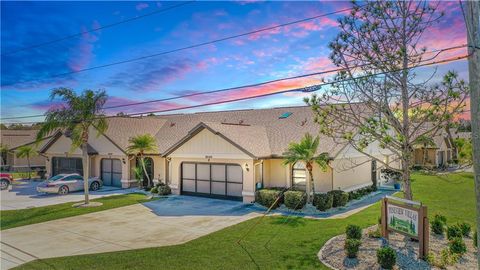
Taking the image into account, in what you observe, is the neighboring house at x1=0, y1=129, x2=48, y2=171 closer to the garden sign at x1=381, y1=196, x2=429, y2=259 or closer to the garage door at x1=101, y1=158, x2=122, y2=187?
the garage door at x1=101, y1=158, x2=122, y2=187

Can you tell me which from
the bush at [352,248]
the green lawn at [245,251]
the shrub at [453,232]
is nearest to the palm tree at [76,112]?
the green lawn at [245,251]

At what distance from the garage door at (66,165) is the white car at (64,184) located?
4569mm

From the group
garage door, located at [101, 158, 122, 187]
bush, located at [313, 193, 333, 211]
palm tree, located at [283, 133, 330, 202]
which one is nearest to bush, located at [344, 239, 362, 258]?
bush, located at [313, 193, 333, 211]

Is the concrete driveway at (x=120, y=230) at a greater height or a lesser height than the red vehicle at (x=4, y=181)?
lesser

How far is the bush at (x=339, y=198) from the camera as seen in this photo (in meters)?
19.6

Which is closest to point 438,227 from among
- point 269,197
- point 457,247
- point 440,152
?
point 457,247

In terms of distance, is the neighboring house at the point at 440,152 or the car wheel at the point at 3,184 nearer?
the car wheel at the point at 3,184

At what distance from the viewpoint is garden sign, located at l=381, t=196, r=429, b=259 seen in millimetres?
10500

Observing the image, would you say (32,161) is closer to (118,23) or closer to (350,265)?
(118,23)

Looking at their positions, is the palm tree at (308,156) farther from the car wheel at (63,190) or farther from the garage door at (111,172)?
the car wheel at (63,190)

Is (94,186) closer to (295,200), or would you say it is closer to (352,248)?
(295,200)

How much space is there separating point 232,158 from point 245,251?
1031 centimetres

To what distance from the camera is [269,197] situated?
64.7 feet

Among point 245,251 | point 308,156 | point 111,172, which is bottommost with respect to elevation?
point 245,251
